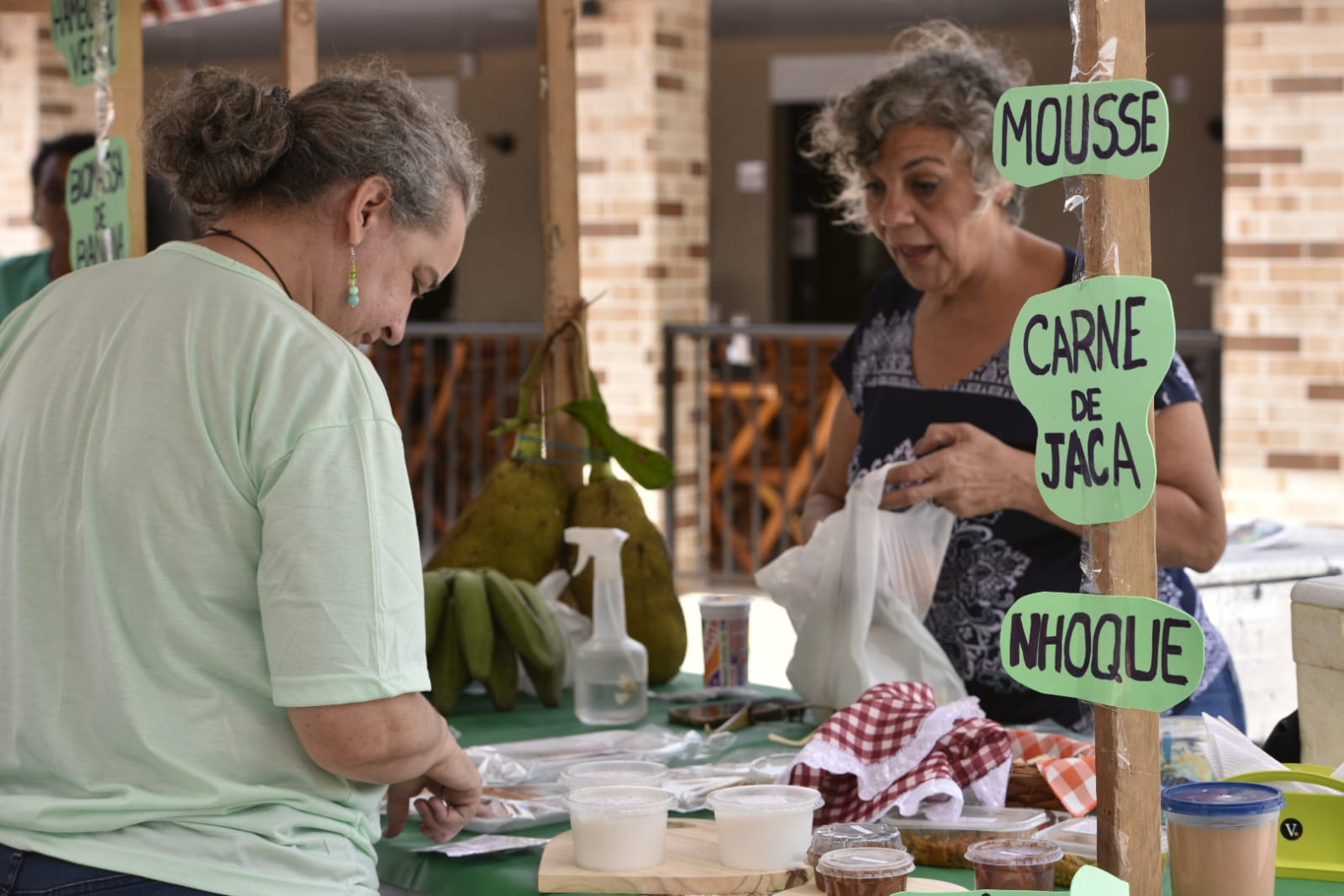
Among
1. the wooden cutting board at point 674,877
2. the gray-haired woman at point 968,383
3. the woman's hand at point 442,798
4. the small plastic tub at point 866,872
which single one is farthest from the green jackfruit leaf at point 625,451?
the small plastic tub at point 866,872

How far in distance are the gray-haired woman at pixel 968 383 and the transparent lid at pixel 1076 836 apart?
62 cm

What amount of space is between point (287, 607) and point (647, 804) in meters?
0.45

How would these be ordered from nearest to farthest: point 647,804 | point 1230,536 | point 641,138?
point 647,804
point 1230,536
point 641,138

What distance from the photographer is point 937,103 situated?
2.36m

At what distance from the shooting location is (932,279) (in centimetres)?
242

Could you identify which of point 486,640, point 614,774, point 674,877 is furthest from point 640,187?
point 674,877

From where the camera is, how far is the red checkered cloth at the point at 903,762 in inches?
64.7

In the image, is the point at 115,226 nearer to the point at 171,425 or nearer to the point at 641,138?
the point at 171,425

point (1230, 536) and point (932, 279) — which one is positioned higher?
point (932, 279)

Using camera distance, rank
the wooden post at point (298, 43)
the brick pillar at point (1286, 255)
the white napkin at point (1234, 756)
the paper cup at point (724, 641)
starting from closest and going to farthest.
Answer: the white napkin at point (1234, 756) → the paper cup at point (724, 641) → the wooden post at point (298, 43) → the brick pillar at point (1286, 255)

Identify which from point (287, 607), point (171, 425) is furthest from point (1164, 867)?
point (171, 425)

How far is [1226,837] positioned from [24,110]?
722 cm

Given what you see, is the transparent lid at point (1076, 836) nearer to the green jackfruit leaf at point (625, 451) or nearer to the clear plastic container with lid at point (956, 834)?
the clear plastic container with lid at point (956, 834)

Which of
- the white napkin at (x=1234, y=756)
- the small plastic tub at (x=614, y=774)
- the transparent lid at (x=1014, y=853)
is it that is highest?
the white napkin at (x=1234, y=756)
